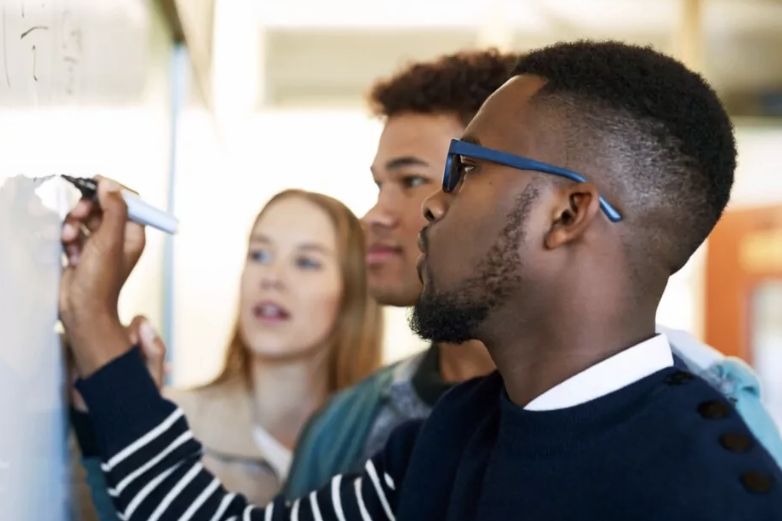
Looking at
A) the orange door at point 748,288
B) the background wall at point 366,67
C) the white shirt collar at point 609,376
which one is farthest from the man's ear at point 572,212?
the orange door at point 748,288

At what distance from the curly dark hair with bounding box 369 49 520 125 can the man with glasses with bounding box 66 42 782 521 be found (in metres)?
0.43

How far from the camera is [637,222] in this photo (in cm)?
67

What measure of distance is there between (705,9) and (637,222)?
2.30 meters

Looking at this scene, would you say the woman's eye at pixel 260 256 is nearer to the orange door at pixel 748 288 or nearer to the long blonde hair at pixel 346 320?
the long blonde hair at pixel 346 320

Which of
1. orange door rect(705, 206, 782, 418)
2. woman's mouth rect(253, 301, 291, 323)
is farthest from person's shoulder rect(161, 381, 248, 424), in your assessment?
orange door rect(705, 206, 782, 418)

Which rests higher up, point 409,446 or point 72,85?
point 72,85

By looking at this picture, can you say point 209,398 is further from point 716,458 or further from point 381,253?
point 716,458

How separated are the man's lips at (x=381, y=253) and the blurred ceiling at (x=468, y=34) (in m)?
1.57

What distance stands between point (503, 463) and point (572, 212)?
0.21 m

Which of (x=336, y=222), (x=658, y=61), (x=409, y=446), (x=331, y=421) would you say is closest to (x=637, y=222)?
(x=658, y=61)

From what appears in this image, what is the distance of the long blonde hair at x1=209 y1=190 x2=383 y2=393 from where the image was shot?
1.40m

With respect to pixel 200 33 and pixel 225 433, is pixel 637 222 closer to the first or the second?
pixel 225 433

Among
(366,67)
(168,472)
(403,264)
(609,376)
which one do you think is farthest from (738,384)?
(366,67)

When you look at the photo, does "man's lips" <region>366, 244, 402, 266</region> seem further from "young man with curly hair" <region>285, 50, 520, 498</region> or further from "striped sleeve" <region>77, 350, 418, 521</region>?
"striped sleeve" <region>77, 350, 418, 521</region>
